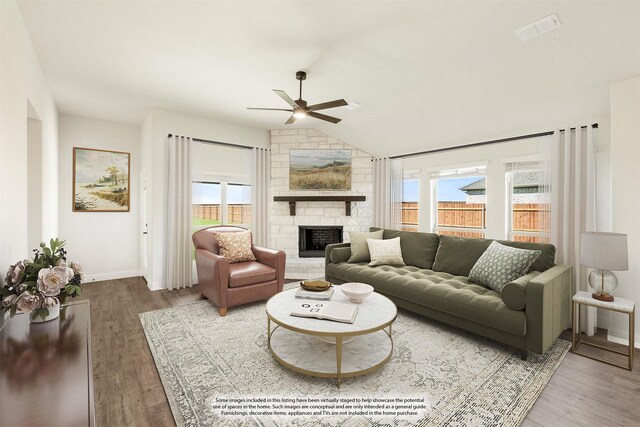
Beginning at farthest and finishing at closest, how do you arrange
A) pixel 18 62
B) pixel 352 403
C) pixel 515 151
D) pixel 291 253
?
1. pixel 291 253
2. pixel 515 151
3. pixel 18 62
4. pixel 352 403

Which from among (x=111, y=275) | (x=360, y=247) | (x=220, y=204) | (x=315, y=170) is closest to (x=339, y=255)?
(x=360, y=247)

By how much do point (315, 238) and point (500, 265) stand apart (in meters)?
3.09

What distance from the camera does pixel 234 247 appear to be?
149 inches

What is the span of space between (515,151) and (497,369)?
267cm

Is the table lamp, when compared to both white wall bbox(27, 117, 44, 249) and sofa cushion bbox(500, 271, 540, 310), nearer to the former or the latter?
sofa cushion bbox(500, 271, 540, 310)

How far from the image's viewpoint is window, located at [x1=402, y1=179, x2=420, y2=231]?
477cm

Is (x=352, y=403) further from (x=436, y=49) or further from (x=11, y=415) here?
(x=436, y=49)

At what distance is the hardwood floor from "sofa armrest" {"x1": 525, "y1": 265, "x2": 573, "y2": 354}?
0.23m

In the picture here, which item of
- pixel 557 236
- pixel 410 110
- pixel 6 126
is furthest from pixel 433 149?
pixel 6 126

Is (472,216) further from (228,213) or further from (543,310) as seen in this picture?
(228,213)

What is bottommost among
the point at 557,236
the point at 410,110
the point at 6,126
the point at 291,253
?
the point at 291,253

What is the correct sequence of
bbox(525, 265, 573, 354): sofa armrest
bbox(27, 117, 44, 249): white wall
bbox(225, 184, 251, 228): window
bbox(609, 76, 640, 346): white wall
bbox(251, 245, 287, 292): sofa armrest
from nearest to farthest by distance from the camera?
bbox(525, 265, 573, 354): sofa armrest
bbox(609, 76, 640, 346): white wall
bbox(27, 117, 44, 249): white wall
bbox(251, 245, 287, 292): sofa armrest
bbox(225, 184, 251, 228): window

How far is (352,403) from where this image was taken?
70.1 inches

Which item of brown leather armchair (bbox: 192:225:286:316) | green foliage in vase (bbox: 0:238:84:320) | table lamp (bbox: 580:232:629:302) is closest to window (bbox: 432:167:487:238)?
table lamp (bbox: 580:232:629:302)
